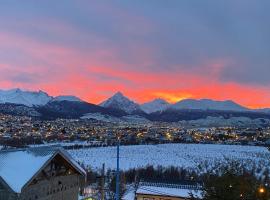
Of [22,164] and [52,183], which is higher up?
[22,164]

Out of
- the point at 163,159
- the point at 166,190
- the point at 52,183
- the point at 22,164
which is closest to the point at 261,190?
the point at 52,183

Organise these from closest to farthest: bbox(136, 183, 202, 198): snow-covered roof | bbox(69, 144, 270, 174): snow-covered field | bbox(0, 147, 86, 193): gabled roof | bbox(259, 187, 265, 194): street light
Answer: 1. bbox(0, 147, 86, 193): gabled roof
2. bbox(259, 187, 265, 194): street light
3. bbox(136, 183, 202, 198): snow-covered roof
4. bbox(69, 144, 270, 174): snow-covered field

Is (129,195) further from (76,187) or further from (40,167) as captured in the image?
(40,167)

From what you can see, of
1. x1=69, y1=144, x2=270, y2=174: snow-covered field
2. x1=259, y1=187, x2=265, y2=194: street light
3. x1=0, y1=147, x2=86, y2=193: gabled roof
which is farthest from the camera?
x1=69, y1=144, x2=270, y2=174: snow-covered field

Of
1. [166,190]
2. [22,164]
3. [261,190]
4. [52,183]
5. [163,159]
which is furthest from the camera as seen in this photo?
[163,159]

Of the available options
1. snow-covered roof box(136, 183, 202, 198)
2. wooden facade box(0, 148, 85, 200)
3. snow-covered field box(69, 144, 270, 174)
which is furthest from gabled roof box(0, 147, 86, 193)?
snow-covered field box(69, 144, 270, 174)

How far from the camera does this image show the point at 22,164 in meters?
13.7

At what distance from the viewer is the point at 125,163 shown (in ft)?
339

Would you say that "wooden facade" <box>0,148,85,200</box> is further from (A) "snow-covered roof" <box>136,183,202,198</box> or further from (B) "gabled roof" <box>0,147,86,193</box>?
(A) "snow-covered roof" <box>136,183,202,198</box>

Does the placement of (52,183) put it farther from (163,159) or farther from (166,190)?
(163,159)

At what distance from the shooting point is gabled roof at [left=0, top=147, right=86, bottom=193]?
12914mm

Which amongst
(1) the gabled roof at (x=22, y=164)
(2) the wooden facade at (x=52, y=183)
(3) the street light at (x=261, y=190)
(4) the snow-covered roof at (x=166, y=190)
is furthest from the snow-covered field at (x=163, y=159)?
(1) the gabled roof at (x=22, y=164)

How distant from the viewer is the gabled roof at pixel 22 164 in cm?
1291

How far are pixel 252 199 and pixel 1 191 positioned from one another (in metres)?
7.94
